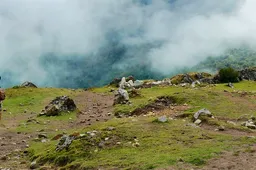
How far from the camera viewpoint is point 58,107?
4047 centimetres

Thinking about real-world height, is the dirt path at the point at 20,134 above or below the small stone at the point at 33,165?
above

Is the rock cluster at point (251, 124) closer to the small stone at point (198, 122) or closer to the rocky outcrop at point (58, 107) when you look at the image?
the small stone at point (198, 122)

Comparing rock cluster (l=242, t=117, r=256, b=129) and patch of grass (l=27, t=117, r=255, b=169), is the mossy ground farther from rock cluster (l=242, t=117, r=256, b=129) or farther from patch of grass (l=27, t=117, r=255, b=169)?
rock cluster (l=242, t=117, r=256, b=129)

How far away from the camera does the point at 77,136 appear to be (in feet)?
70.6

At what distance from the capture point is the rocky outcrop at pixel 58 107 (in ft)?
130

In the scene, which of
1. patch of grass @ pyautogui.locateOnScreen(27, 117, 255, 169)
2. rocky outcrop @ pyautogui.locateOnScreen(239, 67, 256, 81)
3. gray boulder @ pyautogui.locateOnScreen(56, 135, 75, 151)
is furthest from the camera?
rocky outcrop @ pyautogui.locateOnScreen(239, 67, 256, 81)

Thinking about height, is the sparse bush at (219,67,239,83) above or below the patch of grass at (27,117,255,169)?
above

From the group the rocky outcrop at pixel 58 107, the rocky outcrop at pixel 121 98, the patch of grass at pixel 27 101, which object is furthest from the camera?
the patch of grass at pixel 27 101

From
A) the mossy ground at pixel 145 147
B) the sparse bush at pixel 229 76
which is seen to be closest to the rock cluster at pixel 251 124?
the mossy ground at pixel 145 147

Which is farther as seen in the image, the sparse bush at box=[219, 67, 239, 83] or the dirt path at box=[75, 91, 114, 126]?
the sparse bush at box=[219, 67, 239, 83]

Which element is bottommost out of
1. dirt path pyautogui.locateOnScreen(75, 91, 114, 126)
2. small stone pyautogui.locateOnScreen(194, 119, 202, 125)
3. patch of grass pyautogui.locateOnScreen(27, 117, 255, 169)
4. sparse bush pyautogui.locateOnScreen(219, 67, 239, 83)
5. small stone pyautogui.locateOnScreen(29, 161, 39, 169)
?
small stone pyautogui.locateOnScreen(29, 161, 39, 169)

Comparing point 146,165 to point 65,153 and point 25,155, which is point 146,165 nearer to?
point 65,153

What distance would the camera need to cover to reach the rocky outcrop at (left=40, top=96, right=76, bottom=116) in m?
39.6

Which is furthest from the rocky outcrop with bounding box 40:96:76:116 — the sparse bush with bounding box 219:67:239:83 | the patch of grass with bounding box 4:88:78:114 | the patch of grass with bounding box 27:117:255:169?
the sparse bush with bounding box 219:67:239:83
